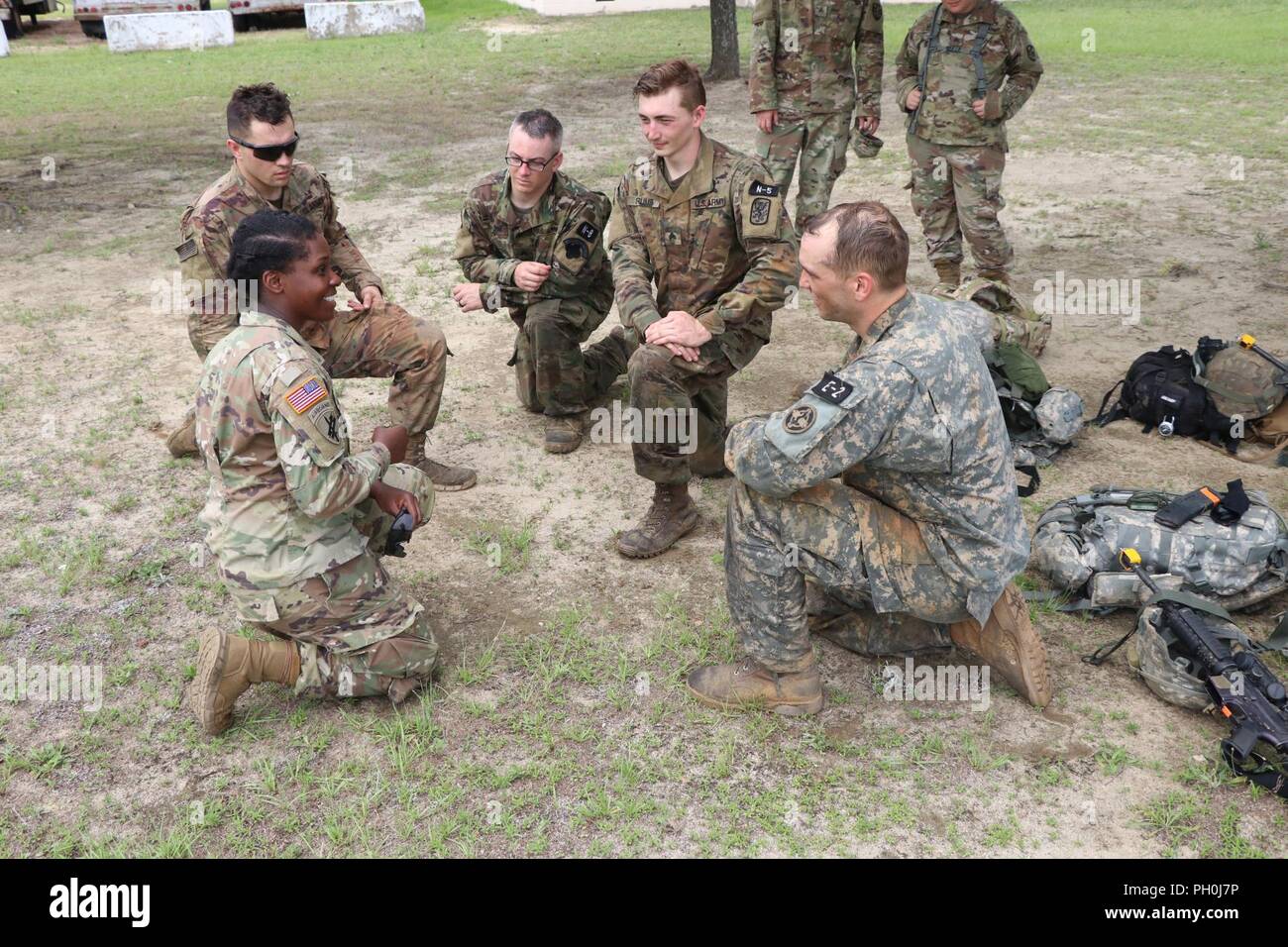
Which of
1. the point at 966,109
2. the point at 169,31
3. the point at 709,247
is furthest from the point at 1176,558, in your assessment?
the point at 169,31

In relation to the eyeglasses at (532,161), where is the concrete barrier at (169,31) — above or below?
above

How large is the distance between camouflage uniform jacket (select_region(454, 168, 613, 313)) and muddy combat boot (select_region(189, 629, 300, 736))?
2.49 metres

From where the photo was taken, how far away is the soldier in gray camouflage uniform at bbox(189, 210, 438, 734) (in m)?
3.38

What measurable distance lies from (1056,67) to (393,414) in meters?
14.4

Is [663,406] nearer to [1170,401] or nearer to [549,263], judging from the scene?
[549,263]

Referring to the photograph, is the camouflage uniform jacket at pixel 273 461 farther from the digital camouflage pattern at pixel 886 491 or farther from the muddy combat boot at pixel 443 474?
the muddy combat boot at pixel 443 474

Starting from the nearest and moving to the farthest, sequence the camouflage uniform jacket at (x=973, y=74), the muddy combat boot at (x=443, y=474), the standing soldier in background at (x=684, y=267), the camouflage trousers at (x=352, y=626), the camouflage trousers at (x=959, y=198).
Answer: the camouflage trousers at (x=352, y=626)
the standing soldier in background at (x=684, y=267)
the muddy combat boot at (x=443, y=474)
the camouflage uniform jacket at (x=973, y=74)
the camouflage trousers at (x=959, y=198)

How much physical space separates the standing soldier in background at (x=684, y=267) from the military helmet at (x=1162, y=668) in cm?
194

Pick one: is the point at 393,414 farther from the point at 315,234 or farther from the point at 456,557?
the point at 315,234

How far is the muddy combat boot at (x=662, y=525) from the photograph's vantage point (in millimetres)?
4681

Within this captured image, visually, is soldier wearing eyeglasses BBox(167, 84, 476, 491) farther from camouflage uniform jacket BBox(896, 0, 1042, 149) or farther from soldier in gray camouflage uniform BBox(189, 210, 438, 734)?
camouflage uniform jacket BBox(896, 0, 1042, 149)

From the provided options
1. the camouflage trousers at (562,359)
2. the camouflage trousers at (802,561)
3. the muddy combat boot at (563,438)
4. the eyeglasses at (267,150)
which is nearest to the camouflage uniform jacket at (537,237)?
the camouflage trousers at (562,359)

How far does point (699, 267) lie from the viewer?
4969 millimetres

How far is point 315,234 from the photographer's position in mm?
3570
